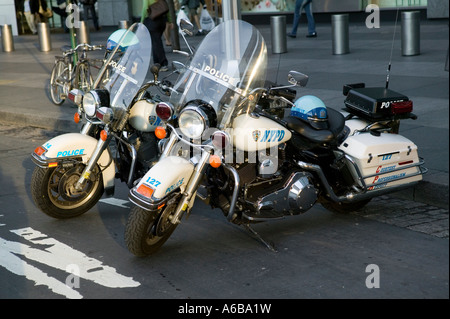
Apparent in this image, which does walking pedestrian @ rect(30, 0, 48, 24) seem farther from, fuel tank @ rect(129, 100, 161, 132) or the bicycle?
fuel tank @ rect(129, 100, 161, 132)

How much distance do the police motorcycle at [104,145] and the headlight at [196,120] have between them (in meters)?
0.88

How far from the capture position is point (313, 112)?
5.64 metres

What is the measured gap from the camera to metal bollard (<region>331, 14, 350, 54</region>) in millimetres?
14016

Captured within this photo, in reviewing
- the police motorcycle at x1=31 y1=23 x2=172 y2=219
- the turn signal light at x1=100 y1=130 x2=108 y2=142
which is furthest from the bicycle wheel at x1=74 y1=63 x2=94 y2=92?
the turn signal light at x1=100 y1=130 x2=108 y2=142

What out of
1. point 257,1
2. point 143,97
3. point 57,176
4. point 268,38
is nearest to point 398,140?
point 143,97

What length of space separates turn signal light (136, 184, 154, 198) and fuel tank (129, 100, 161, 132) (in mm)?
1288

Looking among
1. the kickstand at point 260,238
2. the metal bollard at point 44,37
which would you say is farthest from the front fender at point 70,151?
the metal bollard at point 44,37

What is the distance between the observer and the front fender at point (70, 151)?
5.98m

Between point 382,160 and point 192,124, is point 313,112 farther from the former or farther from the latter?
point 192,124

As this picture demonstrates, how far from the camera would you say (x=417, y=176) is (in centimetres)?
605

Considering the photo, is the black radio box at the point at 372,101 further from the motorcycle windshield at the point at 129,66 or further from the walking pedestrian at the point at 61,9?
the walking pedestrian at the point at 61,9

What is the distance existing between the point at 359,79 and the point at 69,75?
14.1 feet

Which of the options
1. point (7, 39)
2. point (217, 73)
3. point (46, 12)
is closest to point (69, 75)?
point (217, 73)
